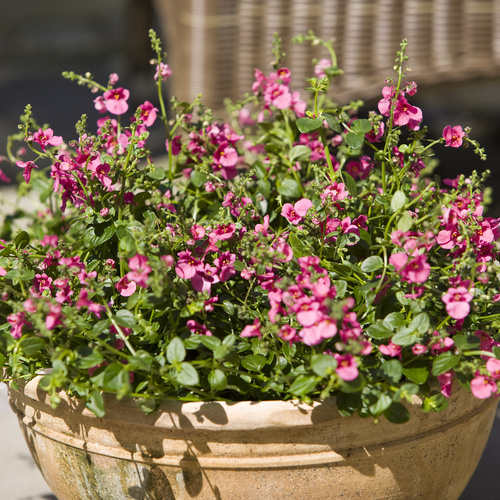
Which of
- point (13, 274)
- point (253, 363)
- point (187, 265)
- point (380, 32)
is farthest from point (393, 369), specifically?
point (380, 32)

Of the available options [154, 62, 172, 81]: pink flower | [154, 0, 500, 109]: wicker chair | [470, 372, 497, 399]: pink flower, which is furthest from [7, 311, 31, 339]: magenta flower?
[154, 0, 500, 109]: wicker chair

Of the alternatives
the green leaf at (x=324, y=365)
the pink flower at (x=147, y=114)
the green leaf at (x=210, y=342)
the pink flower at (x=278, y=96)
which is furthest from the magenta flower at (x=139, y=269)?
the pink flower at (x=278, y=96)

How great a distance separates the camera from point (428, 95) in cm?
207

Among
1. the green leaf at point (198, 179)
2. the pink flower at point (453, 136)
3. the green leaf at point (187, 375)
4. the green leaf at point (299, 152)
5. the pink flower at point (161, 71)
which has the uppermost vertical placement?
the pink flower at point (161, 71)

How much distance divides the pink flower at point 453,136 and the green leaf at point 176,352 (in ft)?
1.55

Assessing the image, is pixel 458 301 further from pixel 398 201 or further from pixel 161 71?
pixel 161 71

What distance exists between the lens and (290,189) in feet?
3.56

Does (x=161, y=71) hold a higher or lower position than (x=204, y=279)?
higher

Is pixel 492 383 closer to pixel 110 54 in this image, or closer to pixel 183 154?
pixel 183 154

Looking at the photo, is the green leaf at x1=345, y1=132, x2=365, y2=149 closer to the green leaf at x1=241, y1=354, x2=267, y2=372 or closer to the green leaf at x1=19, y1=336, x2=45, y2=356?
the green leaf at x1=241, y1=354, x2=267, y2=372

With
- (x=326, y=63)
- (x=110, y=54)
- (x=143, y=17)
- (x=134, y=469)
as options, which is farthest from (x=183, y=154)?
(x=110, y=54)

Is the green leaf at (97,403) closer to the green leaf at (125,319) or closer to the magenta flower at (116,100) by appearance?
the green leaf at (125,319)

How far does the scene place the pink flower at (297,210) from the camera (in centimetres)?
92

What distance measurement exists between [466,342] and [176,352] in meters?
0.34
